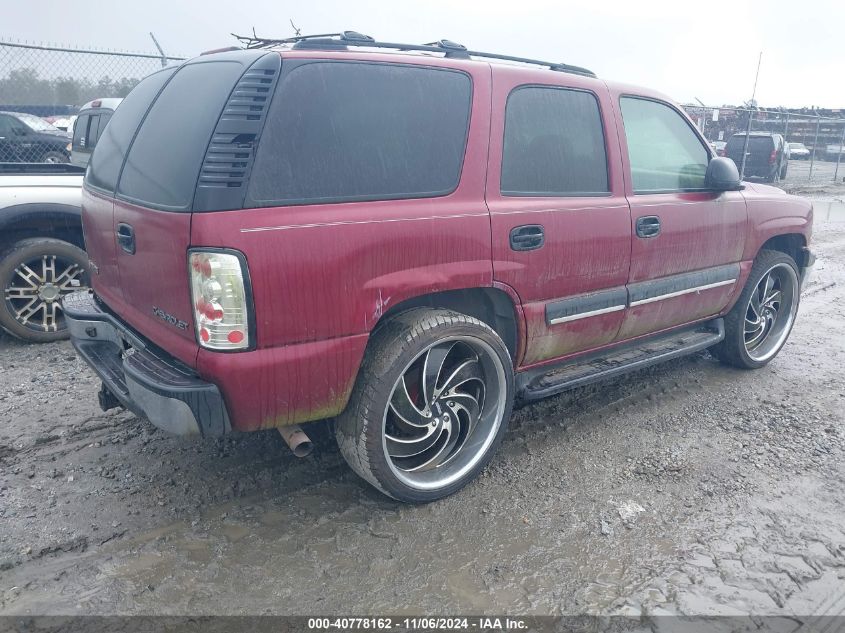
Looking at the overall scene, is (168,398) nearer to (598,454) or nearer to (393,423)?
(393,423)

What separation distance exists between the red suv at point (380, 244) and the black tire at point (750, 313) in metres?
0.85

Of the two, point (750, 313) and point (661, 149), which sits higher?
point (661, 149)

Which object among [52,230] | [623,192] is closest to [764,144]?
[623,192]

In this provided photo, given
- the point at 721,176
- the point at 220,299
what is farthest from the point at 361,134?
the point at 721,176

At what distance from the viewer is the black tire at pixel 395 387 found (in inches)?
109

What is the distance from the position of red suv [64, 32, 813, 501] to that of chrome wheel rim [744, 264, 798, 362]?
3.83 ft

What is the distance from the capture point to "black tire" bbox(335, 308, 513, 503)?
2.76 meters

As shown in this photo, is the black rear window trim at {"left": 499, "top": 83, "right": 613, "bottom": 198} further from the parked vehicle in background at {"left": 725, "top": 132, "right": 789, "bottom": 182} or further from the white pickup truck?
the parked vehicle in background at {"left": 725, "top": 132, "right": 789, "bottom": 182}

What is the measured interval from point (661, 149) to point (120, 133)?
297 cm

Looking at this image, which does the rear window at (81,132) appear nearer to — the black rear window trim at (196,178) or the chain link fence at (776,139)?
the black rear window trim at (196,178)

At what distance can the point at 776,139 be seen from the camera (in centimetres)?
1720

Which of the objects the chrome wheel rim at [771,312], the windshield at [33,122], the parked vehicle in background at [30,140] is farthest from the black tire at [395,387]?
the windshield at [33,122]

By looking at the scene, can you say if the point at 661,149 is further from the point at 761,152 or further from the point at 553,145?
the point at 761,152

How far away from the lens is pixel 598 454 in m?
3.57
